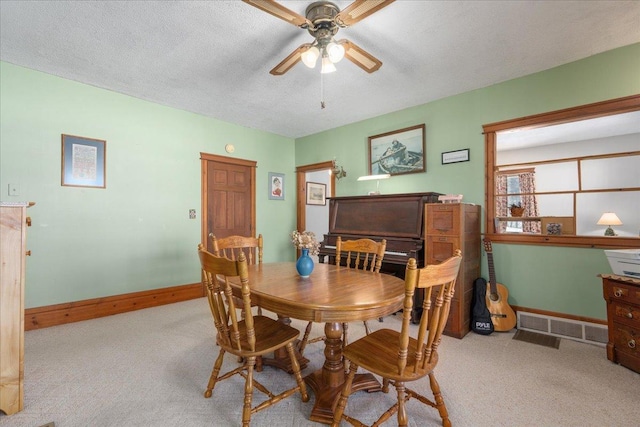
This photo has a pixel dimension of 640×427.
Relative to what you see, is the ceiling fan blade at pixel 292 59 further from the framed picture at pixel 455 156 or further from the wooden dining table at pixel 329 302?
the framed picture at pixel 455 156

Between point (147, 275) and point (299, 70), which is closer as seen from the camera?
point (299, 70)

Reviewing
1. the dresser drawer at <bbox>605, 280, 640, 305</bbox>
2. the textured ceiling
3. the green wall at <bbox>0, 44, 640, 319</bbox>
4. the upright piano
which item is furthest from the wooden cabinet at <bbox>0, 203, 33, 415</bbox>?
the dresser drawer at <bbox>605, 280, 640, 305</bbox>

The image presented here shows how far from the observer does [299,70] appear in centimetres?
283

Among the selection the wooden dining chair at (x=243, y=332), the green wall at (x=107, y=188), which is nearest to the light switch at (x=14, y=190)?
the green wall at (x=107, y=188)

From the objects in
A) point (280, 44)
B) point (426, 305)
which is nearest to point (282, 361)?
point (426, 305)

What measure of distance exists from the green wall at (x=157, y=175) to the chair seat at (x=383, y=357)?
7.06ft

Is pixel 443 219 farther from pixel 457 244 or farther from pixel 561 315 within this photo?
pixel 561 315

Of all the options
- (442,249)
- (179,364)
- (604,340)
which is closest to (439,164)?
(442,249)

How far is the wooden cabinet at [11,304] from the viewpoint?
1.60m

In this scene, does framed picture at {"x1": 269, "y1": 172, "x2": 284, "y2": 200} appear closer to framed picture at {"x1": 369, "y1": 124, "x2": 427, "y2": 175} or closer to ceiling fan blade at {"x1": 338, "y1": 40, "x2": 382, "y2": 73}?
framed picture at {"x1": 369, "y1": 124, "x2": 427, "y2": 175}

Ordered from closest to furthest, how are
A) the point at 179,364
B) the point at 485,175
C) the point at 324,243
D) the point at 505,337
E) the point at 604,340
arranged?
the point at 179,364 → the point at 604,340 → the point at 505,337 → the point at 485,175 → the point at 324,243

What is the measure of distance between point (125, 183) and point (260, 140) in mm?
2134

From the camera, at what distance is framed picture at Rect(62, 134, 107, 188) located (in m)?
3.06

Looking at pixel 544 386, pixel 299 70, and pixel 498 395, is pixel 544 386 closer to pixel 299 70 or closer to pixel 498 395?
pixel 498 395
